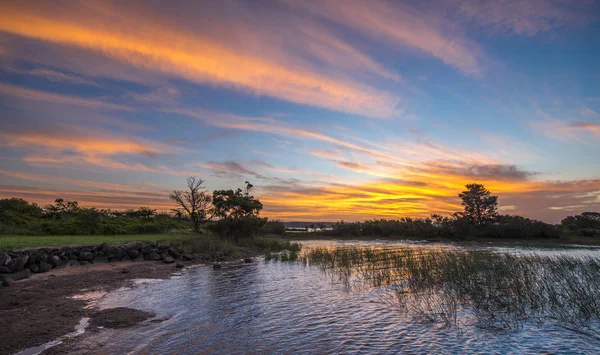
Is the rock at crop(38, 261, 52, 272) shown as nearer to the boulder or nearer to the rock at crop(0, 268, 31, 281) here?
the boulder

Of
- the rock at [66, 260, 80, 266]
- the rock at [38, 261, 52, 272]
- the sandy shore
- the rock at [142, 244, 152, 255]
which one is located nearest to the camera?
the sandy shore

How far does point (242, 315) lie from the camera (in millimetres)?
13414

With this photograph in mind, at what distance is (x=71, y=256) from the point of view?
24.7m

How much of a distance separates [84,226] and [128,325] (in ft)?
135

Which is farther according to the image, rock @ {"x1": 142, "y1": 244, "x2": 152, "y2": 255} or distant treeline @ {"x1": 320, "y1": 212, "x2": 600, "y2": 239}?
distant treeline @ {"x1": 320, "y1": 212, "x2": 600, "y2": 239}

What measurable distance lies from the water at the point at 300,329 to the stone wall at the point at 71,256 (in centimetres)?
778

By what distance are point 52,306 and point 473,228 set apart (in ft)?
245

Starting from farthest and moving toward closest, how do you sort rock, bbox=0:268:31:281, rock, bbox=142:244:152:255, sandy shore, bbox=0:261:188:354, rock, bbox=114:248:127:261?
rock, bbox=142:244:152:255 → rock, bbox=114:248:127:261 → rock, bbox=0:268:31:281 → sandy shore, bbox=0:261:188:354

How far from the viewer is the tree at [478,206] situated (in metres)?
75.1

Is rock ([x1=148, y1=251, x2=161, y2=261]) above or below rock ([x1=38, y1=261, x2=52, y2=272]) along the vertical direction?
below

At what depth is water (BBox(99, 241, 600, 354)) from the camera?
31.7 ft

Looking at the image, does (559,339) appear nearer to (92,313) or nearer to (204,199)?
(92,313)

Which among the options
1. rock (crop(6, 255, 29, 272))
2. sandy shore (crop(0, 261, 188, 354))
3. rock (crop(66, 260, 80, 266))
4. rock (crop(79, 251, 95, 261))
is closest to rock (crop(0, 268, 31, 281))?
rock (crop(6, 255, 29, 272))

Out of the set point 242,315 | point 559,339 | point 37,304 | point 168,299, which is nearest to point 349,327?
point 242,315
